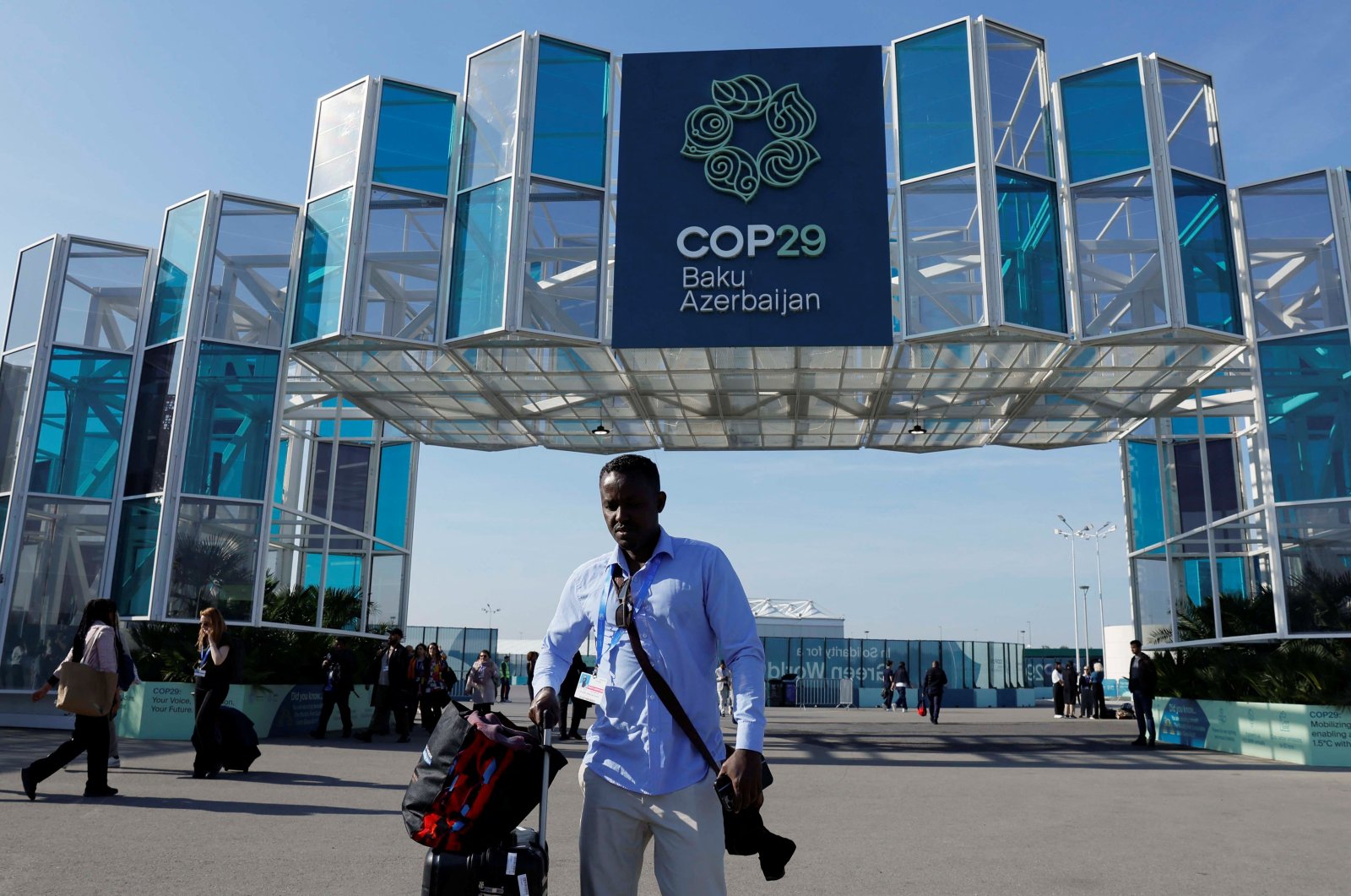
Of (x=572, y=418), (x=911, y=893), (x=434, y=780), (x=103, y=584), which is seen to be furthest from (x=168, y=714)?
(x=434, y=780)

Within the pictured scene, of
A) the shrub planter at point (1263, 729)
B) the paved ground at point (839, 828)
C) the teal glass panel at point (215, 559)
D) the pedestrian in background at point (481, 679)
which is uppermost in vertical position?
the teal glass panel at point (215, 559)

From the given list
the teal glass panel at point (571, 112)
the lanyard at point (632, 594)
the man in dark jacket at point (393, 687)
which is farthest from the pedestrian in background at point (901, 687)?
the lanyard at point (632, 594)

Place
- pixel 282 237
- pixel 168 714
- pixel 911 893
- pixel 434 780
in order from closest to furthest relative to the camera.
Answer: pixel 434 780 < pixel 911 893 < pixel 168 714 < pixel 282 237

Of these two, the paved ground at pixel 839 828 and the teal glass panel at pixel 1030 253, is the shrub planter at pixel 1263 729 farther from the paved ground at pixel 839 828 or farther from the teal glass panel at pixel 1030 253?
the teal glass panel at pixel 1030 253

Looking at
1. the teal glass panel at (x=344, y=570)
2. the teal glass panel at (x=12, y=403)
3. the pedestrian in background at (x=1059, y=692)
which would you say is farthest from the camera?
the pedestrian in background at (x=1059, y=692)

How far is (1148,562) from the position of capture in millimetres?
20453

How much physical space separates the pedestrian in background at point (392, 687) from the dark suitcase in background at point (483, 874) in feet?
46.8

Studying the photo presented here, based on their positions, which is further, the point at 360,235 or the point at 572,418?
the point at 572,418

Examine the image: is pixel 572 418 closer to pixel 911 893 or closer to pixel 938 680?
pixel 938 680

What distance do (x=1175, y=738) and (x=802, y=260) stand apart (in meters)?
10.3

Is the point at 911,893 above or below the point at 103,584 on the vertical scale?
below

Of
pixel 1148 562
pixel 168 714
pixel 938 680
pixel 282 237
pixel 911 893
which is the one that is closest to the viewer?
pixel 911 893

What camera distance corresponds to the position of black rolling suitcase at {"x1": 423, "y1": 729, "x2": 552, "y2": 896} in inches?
126

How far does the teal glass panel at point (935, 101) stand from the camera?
1555 centimetres
